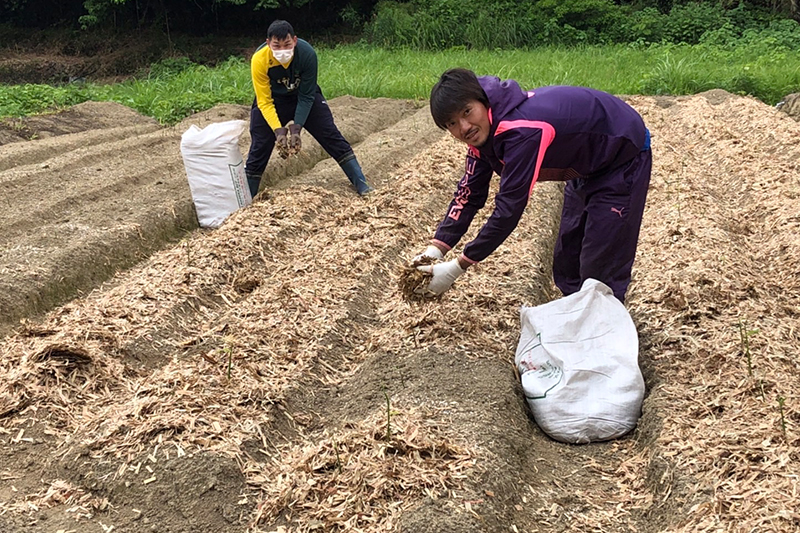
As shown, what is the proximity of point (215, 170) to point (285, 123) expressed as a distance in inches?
31.7

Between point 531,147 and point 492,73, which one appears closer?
point 531,147

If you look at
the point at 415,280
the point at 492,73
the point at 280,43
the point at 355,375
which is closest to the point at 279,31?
the point at 280,43

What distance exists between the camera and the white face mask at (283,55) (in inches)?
235

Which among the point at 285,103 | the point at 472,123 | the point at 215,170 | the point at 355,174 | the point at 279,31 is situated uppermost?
the point at 472,123

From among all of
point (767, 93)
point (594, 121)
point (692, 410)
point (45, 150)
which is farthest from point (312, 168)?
point (767, 93)

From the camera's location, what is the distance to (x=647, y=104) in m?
11.2

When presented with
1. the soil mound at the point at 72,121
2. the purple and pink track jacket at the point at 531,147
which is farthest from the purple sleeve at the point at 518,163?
the soil mound at the point at 72,121

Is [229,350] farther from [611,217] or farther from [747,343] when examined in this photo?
[747,343]

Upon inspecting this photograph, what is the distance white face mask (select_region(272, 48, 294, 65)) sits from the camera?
5961mm

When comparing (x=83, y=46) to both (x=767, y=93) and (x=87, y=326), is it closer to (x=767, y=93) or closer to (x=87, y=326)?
(x=767, y=93)

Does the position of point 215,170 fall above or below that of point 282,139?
below

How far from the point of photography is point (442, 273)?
3566mm

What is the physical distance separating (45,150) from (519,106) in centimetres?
694

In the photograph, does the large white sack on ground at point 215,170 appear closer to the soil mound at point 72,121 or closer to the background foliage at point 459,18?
the soil mound at point 72,121
